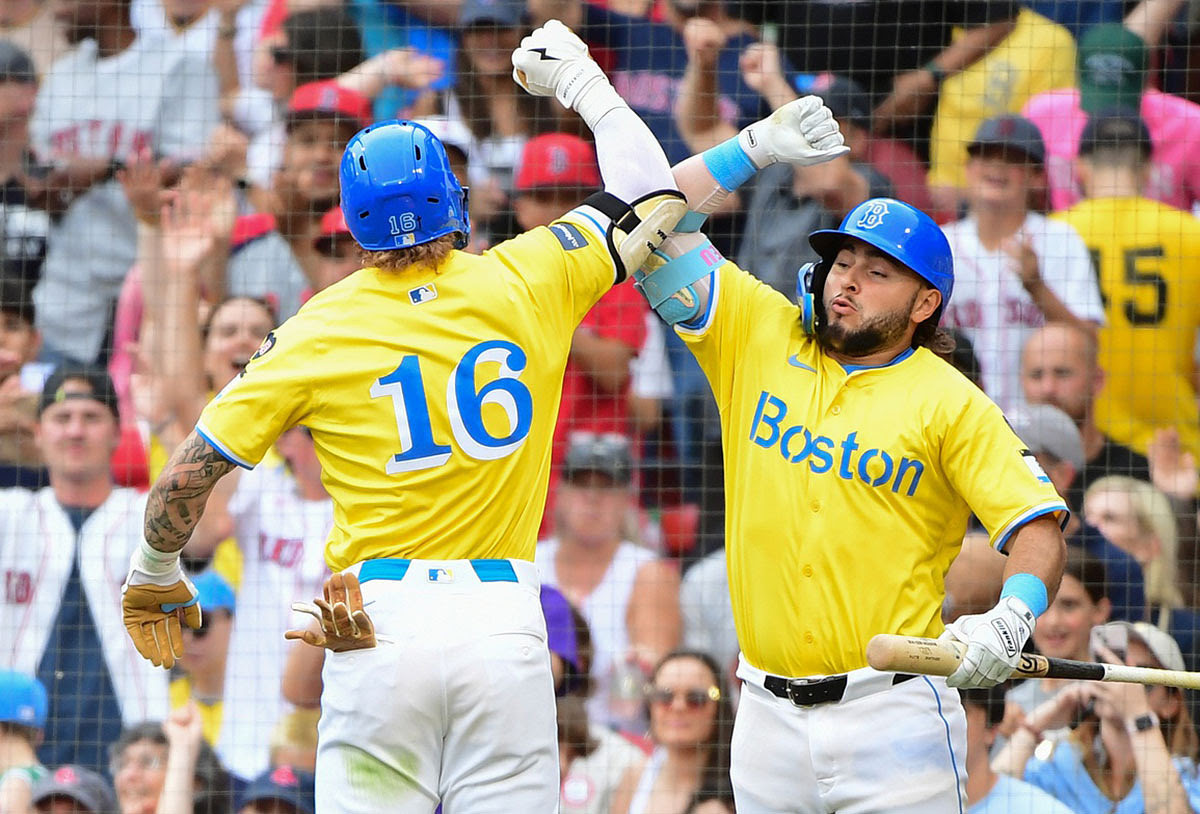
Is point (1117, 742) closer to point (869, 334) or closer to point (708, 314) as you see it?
point (869, 334)

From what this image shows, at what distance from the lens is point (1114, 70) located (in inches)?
256

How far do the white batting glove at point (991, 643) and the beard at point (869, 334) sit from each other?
0.72 m

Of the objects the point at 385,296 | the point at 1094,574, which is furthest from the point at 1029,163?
the point at 385,296

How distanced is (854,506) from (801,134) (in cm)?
95

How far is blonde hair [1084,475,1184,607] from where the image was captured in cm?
592

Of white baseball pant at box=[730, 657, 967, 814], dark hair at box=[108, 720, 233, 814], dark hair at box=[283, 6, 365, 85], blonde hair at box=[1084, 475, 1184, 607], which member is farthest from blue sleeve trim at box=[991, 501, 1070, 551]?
dark hair at box=[283, 6, 365, 85]

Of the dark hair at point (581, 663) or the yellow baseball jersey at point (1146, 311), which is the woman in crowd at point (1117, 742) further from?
the dark hair at point (581, 663)

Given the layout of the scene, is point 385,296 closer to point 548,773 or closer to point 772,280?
point 548,773

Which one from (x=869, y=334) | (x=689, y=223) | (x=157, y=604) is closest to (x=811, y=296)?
(x=869, y=334)

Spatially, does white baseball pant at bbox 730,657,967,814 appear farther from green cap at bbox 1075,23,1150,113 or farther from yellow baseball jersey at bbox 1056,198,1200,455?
green cap at bbox 1075,23,1150,113

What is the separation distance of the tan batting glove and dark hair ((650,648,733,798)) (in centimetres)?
247

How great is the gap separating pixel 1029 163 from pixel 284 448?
3271 millimetres

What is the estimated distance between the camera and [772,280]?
6.41m

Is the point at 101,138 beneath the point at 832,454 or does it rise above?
above
